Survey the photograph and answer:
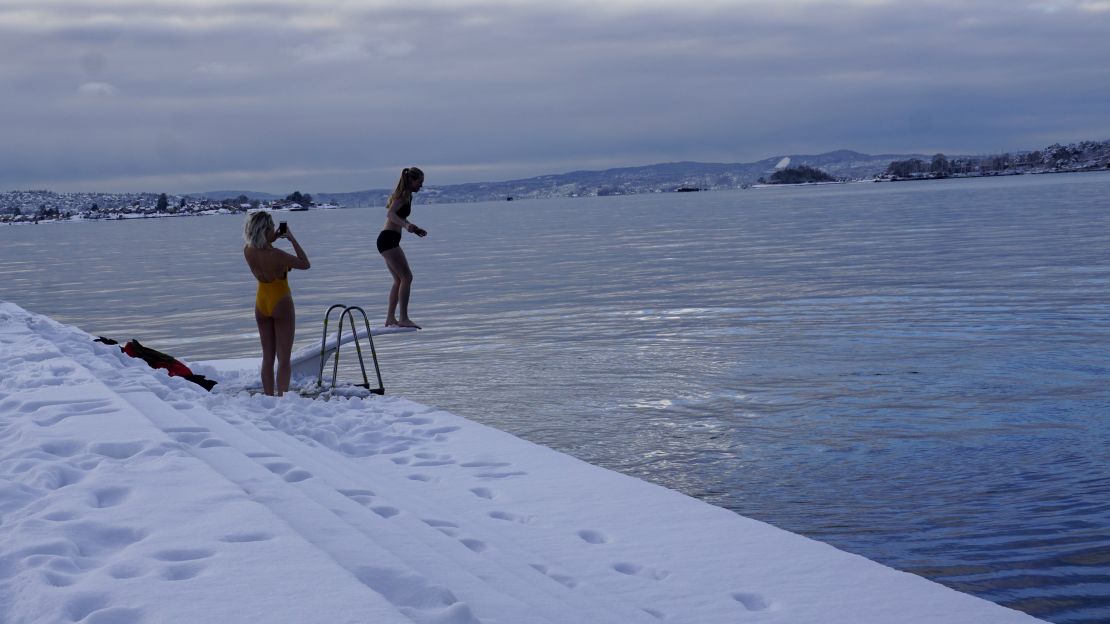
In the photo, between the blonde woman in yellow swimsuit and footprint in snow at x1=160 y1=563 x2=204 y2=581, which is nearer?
footprint in snow at x1=160 y1=563 x2=204 y2=581

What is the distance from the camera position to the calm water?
290 inches

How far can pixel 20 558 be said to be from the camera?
478 centimetres

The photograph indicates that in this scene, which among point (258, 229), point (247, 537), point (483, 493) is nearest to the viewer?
point (247, 537)

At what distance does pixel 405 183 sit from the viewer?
14.3 m

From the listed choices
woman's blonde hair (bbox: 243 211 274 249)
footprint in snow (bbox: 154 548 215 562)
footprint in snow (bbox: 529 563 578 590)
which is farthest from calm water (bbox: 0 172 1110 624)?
footprint in snow (bbox: 154 548 215 562)

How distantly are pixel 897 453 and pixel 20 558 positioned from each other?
271 inches

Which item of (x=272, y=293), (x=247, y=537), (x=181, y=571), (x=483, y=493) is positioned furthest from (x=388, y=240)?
(x=181, y=571)

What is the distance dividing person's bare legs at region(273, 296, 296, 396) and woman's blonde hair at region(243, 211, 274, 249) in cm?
68

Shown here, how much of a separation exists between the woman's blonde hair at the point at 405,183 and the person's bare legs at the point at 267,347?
3409 mm

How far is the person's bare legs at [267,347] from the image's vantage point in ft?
37.4

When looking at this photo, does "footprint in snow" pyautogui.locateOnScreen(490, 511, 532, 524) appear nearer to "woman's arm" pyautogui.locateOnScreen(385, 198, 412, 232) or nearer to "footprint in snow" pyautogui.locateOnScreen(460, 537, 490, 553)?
"footprint in snow" pyautogui.locateOnScreen(460, 537, 490, 553)

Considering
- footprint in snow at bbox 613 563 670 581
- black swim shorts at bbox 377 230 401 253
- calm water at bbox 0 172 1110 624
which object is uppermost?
black swim shorts at bbox 377 230 401 253

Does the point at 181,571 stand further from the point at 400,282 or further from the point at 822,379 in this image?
the point at 400,282

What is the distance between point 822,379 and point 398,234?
5.92 m
